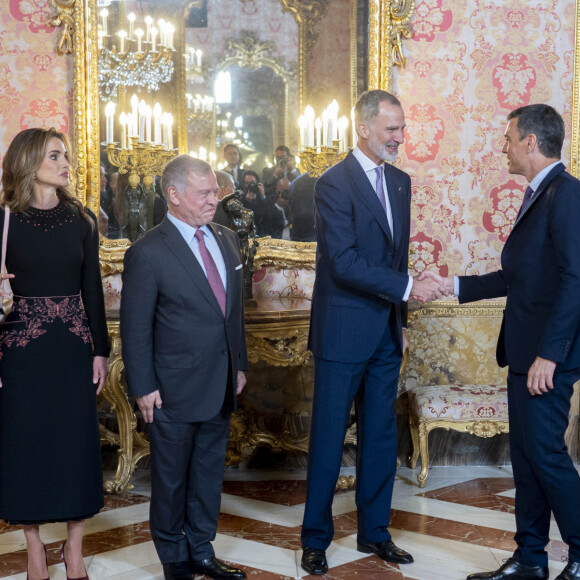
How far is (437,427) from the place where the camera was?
4.46 meters

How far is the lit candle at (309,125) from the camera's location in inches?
173

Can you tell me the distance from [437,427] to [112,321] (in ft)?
6.27

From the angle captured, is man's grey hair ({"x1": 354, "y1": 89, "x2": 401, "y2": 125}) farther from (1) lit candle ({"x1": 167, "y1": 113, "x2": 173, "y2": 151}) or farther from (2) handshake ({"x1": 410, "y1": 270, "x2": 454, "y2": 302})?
(1) lit candle ({"x1": 167, "y1": 113, "x2": 173, "y2": 151})

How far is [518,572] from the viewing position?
283cm

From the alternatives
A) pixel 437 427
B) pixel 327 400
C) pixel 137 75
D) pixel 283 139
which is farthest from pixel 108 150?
pixel 437 427

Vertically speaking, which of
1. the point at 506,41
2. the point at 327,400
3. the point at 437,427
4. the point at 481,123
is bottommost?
the point at 437,427

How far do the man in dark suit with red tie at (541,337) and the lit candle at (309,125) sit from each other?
5.82 feet

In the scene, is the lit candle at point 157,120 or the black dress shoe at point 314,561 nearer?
the black dress shoe at point 314,561

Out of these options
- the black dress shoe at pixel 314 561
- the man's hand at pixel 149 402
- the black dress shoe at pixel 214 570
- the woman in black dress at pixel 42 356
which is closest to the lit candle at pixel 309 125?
the woman in black dress at pixel 42 356

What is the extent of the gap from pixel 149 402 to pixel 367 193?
1.12 metres

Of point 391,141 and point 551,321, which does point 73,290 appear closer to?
point 391,141

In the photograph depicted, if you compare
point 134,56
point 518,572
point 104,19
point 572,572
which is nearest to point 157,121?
point 134,56

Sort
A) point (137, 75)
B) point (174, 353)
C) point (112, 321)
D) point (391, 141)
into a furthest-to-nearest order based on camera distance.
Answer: point (137, 75) < point (112, 321) < point (391, 141) < point (174, 353)

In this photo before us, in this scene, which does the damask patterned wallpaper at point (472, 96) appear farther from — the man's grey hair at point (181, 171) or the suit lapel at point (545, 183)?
the man's grey hair at point (181, 171)
